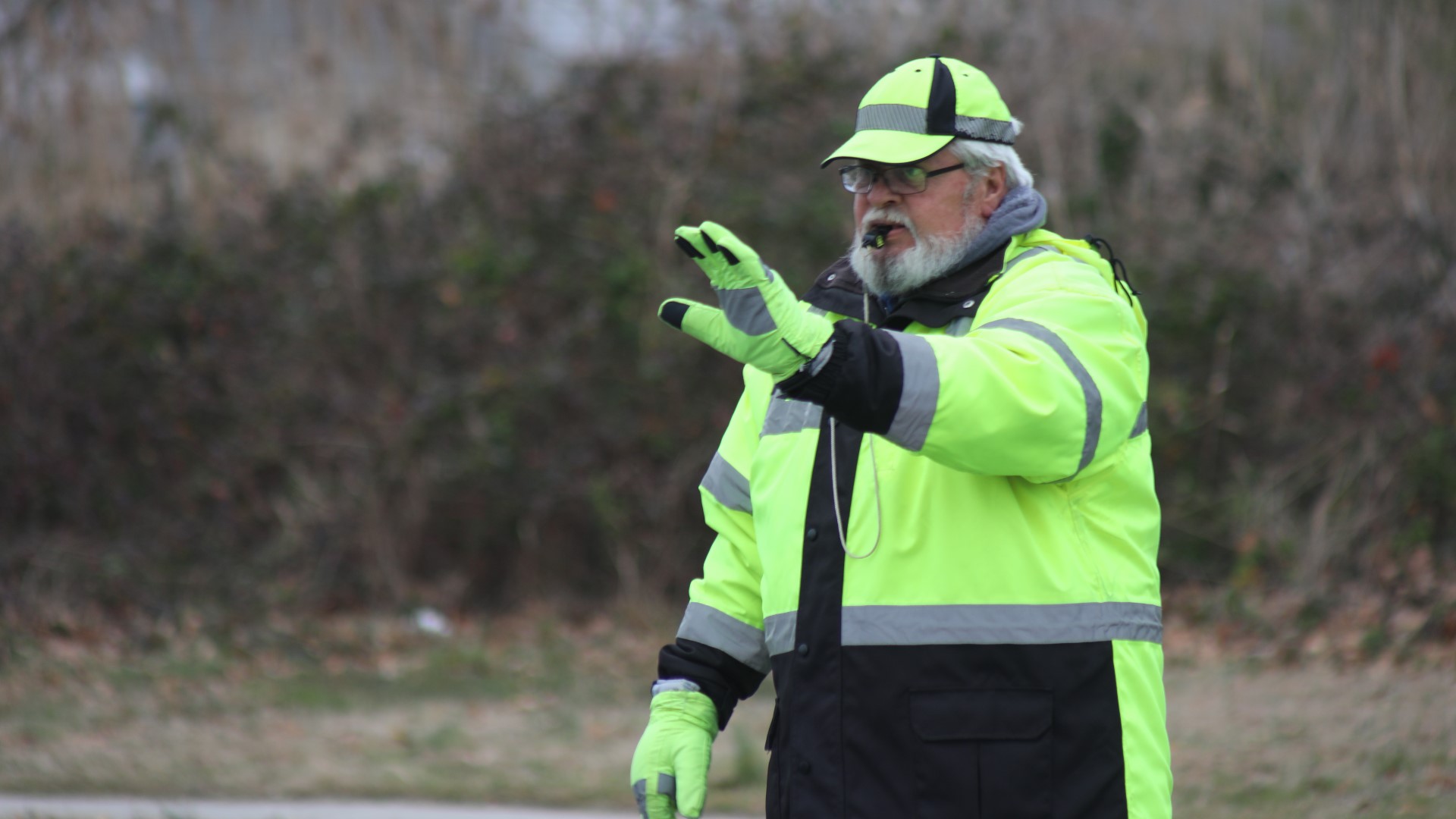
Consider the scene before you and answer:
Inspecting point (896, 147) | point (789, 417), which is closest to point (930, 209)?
point (896, 147)

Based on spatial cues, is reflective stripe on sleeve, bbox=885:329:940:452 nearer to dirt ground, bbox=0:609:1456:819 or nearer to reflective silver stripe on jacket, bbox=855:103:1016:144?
reflective silver stripe on jacket, bbox=855:103:1016:144

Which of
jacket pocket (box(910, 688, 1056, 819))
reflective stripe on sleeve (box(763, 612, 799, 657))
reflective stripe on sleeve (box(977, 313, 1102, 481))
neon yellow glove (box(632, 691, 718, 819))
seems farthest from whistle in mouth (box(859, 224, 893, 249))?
neon yellow glove (box(632, 691, 718, 819))

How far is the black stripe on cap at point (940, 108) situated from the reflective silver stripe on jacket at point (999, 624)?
82 cm

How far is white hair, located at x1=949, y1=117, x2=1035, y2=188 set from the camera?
2.61 m

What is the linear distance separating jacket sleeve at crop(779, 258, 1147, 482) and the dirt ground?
12.1ft

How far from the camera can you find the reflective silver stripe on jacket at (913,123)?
8.46 ft

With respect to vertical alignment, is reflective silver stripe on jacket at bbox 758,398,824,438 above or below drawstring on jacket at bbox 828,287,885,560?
above

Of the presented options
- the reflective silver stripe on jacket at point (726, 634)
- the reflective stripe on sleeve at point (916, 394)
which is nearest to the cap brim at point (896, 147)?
the reflective stripe on sleeve at point (916, 394)

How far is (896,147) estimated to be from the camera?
256 cm

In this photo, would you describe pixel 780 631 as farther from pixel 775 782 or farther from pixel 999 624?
pixel 999 624

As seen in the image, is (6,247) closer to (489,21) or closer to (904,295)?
(489,21)

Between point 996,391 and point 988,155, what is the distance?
0.69 meters

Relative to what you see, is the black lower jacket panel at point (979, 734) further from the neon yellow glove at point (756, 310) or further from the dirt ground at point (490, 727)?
the dirt ground at point (490, 727)

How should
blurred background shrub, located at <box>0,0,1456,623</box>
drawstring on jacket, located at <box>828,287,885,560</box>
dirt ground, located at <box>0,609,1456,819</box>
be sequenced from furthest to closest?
blurred background shrub, located at <box>0,0,1456,623</box>, dirt ground, located at <box>0,609,1456,819</box>, drawstring on jacket, located at <box>828,287,885,560</box>
